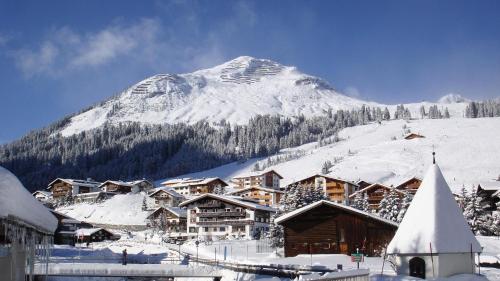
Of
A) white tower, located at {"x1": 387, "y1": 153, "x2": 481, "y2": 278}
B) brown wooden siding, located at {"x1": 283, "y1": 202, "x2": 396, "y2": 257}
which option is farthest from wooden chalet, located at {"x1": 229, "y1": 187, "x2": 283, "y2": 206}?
white tower, located at {"x1": 387, "y1": 153, "x2": 481, "y2": 278}

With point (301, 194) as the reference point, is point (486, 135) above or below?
above

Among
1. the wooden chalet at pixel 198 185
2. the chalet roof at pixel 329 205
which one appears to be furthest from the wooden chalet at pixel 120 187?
the chalet roof at pixel 329 205

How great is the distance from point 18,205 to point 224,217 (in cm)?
7792

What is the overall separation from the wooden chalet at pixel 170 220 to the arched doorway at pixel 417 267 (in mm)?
74029

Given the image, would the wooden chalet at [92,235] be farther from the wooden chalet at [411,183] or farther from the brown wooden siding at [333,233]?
the wooden chalet at [411,183]

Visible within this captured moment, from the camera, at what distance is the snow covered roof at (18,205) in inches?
412

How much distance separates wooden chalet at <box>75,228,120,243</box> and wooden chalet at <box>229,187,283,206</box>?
157 feet

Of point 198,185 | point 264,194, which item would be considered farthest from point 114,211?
point 198,185

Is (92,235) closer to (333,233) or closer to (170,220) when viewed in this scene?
(170,220)

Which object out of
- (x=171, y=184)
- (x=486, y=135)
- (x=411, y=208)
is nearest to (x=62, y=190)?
(x=171, y=184)

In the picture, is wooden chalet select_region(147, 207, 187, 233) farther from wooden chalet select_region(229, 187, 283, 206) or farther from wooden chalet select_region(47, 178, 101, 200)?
wooden chalet select_region(47, 178, 101, 200)

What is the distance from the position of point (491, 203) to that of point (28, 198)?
71.2 m

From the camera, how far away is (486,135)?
15788cm

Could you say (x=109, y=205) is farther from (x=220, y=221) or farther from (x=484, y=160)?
(x=484, y=160)
